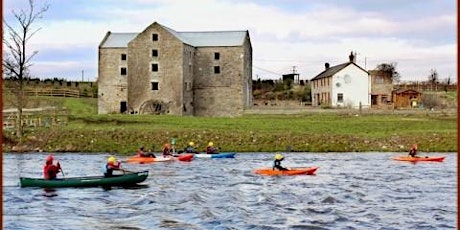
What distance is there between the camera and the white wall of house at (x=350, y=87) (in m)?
89.6

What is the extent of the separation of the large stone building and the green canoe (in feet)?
170

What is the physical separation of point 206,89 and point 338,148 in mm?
36369

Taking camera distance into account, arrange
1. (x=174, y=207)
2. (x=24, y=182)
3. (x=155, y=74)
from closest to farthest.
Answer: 1. (x=174, y=207)
2. (x=24, y=182)
3. (x=155, y=74)

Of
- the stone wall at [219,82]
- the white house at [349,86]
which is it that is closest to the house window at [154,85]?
the stone wall at [219,82]

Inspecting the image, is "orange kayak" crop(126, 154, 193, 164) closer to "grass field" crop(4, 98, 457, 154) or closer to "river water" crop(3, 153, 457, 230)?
"river water" crop(3, 153, 457, 230)

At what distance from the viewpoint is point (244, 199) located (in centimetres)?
Result: 2588

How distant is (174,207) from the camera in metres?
23.9

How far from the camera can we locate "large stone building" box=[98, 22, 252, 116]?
82.3m

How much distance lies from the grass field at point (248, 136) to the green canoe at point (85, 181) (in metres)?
21.4

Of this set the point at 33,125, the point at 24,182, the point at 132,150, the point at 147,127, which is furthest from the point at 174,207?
the point at 33,125

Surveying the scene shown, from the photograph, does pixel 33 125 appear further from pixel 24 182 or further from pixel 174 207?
pixel 174 207

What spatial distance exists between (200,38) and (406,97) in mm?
30229

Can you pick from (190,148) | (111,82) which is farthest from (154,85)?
(190,148)

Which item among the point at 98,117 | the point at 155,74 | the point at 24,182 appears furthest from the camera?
the point at 155,74
